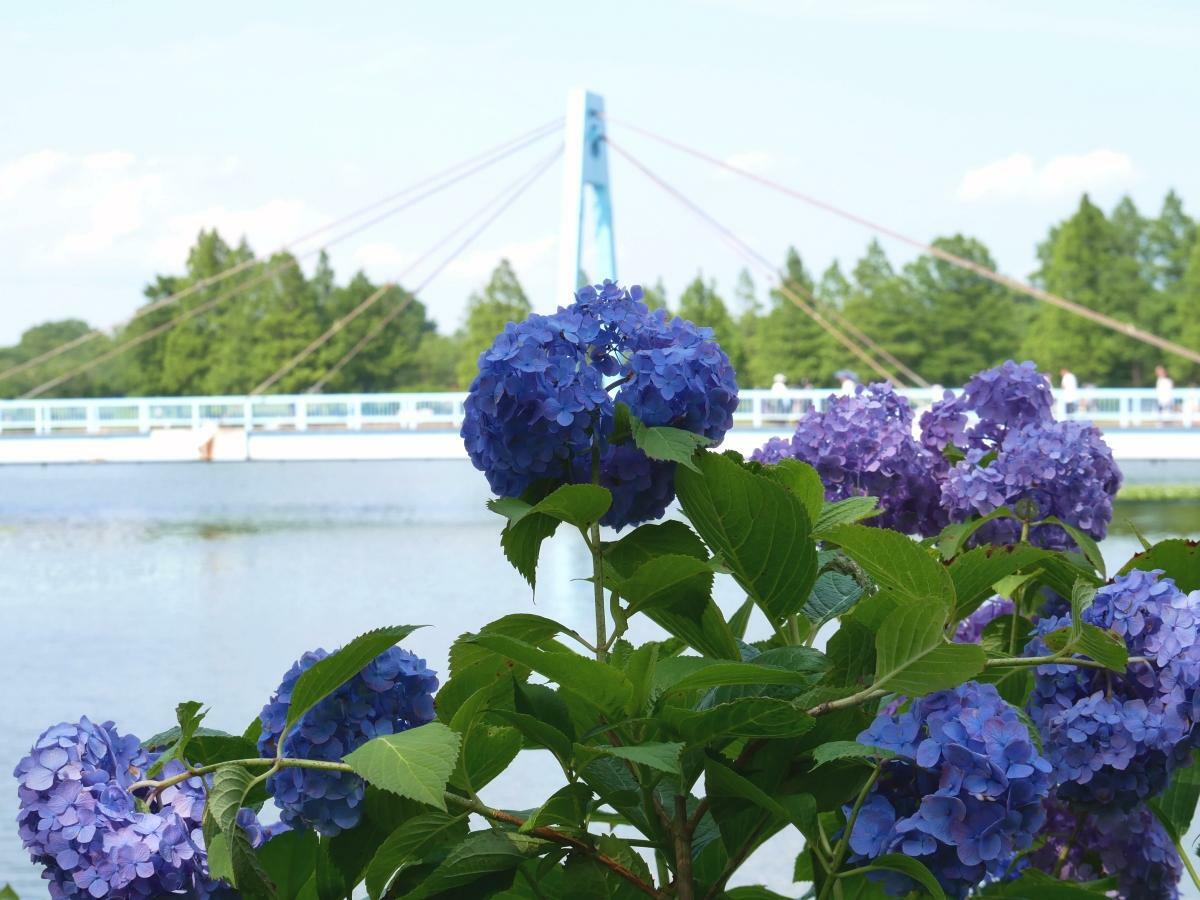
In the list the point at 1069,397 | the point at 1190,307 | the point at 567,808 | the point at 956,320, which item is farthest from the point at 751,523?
the point at 956,320

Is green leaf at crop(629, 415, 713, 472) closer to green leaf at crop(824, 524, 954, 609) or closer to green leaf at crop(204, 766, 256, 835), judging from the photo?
green leaf at crop(824, 524, 954, 609)

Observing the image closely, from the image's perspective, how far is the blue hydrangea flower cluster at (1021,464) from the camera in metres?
1.01

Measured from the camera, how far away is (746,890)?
72 cm

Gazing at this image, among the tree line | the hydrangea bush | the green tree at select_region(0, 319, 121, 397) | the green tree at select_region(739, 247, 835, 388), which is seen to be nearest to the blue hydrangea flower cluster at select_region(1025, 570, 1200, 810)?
the hydrangea bush

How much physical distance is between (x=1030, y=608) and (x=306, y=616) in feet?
21.2

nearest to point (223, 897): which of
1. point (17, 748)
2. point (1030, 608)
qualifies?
point (1030, 608)

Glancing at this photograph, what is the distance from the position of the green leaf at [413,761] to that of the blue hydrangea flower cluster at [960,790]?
0.49 ft

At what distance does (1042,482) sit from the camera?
3.36 feet

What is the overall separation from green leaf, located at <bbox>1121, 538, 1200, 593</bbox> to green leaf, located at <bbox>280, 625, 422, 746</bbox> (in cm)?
41

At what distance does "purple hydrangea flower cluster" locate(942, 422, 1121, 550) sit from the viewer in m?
1.01

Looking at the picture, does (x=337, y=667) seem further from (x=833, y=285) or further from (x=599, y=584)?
(x=833, y=285)

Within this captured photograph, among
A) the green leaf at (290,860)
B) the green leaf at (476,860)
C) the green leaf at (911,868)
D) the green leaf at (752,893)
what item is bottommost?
the green leaf at (752,893)

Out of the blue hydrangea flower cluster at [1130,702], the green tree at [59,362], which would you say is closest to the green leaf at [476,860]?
the blue hydrangea flower cluster at [1130,702]

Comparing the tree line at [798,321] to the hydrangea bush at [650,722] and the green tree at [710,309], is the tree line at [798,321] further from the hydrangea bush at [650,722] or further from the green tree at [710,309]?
the hydrangea bush at [650,722]
